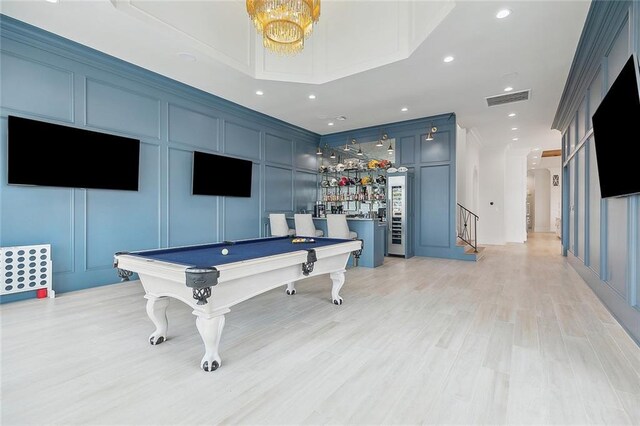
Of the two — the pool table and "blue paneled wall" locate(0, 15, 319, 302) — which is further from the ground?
"blue paneled wall" locate(0, 15, 319, 302)

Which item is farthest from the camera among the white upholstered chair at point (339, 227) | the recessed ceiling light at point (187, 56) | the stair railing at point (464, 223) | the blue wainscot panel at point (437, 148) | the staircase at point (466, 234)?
the stair railing at point (464, 223)

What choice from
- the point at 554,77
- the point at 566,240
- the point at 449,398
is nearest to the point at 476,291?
the point at 449,398

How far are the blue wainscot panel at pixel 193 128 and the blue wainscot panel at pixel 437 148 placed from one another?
16.1 ft

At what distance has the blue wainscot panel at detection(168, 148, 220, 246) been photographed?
522 cm

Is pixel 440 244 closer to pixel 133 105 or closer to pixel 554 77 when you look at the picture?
pixel 554 77

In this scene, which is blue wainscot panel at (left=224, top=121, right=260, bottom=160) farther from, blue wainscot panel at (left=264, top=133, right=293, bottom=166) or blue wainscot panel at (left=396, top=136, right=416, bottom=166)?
blue wainscot panel at (left=396, top=136, right=416, bottom=166)

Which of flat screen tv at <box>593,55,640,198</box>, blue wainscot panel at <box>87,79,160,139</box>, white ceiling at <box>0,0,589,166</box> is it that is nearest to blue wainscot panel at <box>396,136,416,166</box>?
white ceiling at <box>0,0,589,166</box>

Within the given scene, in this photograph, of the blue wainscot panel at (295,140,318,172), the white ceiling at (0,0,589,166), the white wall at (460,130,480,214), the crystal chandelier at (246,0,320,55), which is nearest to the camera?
the crystal chandelier at (246,0,320,55)

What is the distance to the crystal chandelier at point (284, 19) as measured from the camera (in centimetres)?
303

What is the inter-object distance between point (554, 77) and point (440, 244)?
153 inches

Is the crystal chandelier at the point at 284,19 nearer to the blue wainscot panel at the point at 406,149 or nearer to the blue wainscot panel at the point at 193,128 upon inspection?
the blue wainscot panel at the point at 193,128

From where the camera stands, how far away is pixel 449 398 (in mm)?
1761

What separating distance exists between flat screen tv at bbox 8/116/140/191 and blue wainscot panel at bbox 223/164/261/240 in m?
1.93

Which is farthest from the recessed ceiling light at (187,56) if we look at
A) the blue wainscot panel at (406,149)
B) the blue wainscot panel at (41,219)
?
the blue wainscot panel at (406,149)
